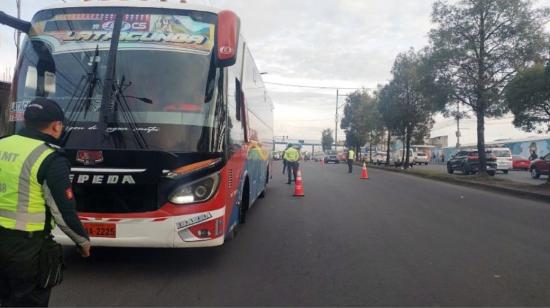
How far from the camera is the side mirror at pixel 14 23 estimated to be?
4.64 m

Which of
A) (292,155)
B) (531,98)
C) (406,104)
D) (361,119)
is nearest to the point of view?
(531,98)

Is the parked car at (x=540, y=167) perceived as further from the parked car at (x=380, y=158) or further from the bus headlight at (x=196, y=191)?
the parked car at (x=380, y=158)

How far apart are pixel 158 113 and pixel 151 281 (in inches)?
70.5

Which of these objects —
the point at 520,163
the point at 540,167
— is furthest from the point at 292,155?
the point at 520,163

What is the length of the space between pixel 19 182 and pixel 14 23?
3156 millimetres

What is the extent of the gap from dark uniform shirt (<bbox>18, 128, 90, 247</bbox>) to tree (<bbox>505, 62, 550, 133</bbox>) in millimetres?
15554

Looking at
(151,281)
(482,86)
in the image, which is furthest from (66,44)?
(482,86)

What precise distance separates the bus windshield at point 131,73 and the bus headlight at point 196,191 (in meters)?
0.35

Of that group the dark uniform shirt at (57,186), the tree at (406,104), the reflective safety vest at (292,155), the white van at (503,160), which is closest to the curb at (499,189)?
the white van at (503,160)

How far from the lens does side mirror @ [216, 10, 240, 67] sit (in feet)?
15.2

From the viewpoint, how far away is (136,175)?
463cm

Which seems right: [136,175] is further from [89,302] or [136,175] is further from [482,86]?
[482,86]

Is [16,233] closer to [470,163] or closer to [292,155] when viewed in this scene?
[292,155]

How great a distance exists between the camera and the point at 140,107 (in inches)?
193
